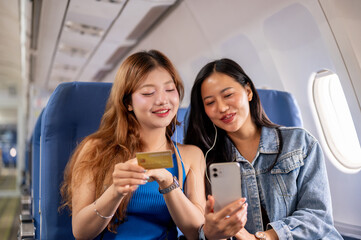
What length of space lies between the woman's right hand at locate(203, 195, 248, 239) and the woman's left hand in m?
0.20

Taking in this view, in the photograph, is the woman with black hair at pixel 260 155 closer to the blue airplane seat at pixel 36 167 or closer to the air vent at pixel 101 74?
the blue airplane seat at pixel 36 167

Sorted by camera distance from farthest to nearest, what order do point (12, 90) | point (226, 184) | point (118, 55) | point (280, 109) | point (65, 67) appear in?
point (12, 90) < point (65, 67) < point (118, 55) < point (280, 109) < point (226, 184)

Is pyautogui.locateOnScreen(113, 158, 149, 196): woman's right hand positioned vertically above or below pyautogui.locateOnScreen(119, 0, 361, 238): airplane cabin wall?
below

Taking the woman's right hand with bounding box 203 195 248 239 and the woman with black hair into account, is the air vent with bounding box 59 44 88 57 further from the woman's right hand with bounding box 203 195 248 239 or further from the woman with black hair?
the woman's right hand with bounding box 203 195 248 239

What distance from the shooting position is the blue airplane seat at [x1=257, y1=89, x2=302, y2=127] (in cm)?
252

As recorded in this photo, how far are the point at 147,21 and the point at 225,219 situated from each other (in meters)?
4.22

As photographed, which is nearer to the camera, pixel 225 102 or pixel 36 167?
pixel 225 102

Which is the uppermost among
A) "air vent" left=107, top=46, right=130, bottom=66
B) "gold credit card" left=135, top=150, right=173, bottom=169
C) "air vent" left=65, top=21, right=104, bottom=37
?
"air vent" left=107, top=46, right=130, bottom=66

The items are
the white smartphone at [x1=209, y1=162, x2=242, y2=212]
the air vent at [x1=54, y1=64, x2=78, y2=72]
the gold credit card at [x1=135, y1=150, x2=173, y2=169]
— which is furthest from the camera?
the air vent at [x1=54, y1=64, x2=78, y2=72]

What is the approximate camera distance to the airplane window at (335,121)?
322 cm

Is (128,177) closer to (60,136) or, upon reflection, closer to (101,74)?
(60,136)

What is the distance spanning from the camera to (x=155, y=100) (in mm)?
1747

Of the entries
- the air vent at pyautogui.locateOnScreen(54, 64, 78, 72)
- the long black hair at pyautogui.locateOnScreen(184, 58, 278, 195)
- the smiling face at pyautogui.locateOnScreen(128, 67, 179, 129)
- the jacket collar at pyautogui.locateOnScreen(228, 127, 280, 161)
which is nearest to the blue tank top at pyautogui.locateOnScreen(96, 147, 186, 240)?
the smiling face at pyautogui.locateOnScreen(128, 67, 179, 129)

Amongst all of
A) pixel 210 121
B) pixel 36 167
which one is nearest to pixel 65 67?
pixel 36 167
